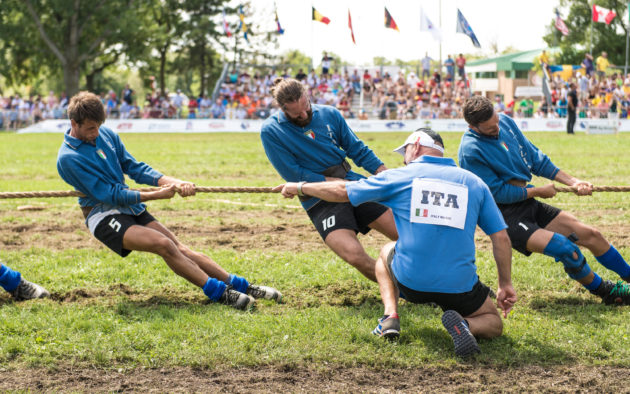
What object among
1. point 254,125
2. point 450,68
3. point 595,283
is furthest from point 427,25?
point 595,283

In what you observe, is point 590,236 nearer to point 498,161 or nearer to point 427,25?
point 498,161

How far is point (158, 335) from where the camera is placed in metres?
5.23

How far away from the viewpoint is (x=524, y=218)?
6164 mm

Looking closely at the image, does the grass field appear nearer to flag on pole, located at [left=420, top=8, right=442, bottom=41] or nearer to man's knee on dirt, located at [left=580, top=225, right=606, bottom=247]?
man's knee on dirt, located at [left=580, top=225, right=606, bottom=247]

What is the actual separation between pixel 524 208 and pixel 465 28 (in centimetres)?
3285

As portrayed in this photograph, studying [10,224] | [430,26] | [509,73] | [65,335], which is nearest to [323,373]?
[65,335]

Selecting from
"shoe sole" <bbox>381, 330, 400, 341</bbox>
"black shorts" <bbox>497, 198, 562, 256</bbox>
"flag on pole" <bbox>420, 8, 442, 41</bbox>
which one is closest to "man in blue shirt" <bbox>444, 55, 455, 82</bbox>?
"flag on pole" <bbox>420, 8, 442, 41</bbox>

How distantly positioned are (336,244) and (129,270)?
2616 mm

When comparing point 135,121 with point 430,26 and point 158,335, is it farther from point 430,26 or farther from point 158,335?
point 158,335

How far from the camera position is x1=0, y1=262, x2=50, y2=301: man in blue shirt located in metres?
6.27

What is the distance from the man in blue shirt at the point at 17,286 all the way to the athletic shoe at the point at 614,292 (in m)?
5.17

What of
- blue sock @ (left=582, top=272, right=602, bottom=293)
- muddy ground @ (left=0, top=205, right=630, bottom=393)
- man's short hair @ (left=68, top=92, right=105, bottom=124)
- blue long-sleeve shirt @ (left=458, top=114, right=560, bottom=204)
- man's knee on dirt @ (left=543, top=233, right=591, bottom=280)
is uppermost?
man's short hair @ (left=68, top=92, right=105, bottom=124)

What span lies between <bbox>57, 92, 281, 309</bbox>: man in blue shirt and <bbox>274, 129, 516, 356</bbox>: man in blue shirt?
174 centimetres

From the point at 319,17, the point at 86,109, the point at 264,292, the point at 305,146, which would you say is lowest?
the point at 264,292
